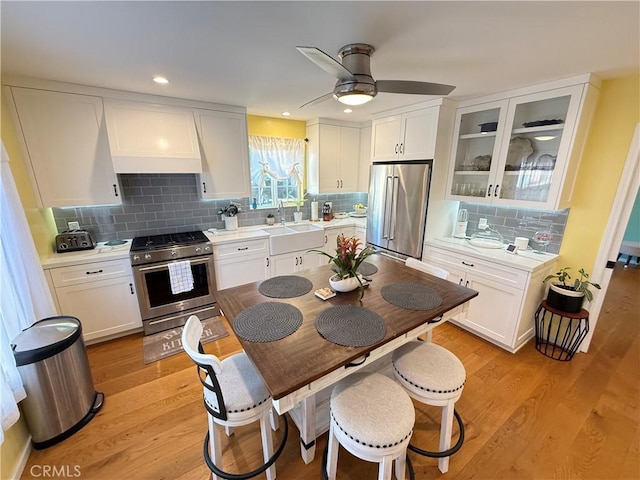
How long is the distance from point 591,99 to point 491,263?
4.87ft

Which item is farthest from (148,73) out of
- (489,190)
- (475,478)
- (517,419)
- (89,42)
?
(517,419)

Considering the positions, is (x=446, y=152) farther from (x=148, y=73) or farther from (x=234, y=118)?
(x=148, y=73)

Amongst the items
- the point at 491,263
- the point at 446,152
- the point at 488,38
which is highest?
the point at 488,38

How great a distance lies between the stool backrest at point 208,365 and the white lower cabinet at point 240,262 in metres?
1.63

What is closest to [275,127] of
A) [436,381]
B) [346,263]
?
[346,263]

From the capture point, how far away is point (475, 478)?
147cm

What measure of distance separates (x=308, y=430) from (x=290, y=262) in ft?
7.01

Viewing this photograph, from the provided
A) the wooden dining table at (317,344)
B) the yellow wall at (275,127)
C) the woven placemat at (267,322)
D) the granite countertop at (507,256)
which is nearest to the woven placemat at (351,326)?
the wooden dining table at (317,344)

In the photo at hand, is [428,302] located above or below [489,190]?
below

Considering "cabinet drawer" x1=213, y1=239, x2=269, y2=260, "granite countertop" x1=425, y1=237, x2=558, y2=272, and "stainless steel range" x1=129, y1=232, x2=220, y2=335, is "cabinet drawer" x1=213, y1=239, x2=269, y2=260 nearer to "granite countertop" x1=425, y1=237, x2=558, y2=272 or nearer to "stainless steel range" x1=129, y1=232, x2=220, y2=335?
"stainless steel range" x1=129, y1=232, x2=220, y2=335

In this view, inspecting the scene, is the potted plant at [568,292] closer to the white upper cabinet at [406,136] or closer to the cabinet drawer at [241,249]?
the white upper cabinet at [406,136]

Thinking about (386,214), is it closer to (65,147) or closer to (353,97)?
(353,97)

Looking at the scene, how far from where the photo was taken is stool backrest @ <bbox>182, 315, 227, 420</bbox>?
1.13m

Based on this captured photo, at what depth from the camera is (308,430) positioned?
1.50 m
